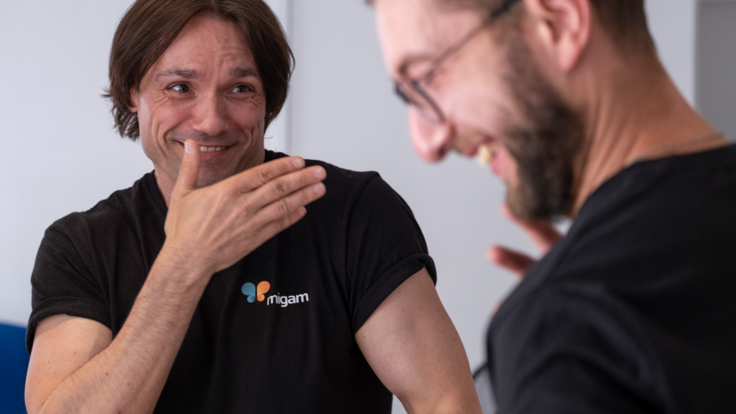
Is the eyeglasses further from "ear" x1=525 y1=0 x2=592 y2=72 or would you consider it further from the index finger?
the index finger

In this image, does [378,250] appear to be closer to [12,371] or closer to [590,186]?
[590,186]

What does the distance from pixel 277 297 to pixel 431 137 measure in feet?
2.15

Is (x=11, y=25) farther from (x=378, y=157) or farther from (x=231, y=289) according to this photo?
(x=231, y=289)

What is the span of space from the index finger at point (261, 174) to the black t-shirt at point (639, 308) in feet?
2.14

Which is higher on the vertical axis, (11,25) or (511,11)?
(11,25)

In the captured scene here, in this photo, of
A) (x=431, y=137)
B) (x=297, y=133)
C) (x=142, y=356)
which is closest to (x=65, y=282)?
(x=142, y=356)

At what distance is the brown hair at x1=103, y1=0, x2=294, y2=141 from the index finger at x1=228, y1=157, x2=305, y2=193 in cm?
29

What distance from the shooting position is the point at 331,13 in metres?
1.91

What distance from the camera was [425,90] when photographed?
50 centimetres

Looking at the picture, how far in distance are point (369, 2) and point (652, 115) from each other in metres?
0.26

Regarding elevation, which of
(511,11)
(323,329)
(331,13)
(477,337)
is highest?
(331,13)

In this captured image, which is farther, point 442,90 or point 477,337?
point 477,337

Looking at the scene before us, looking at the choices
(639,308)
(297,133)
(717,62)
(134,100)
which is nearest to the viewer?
(639,308)

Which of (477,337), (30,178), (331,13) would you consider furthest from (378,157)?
(30,178)
